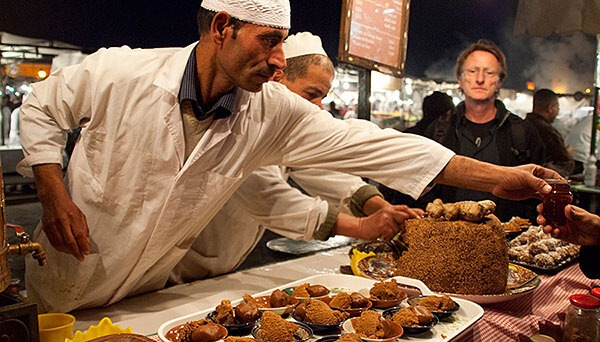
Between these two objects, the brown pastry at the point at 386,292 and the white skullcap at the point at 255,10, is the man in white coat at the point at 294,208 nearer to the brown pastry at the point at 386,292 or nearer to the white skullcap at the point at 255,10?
the brown pastry at the point at 386,292

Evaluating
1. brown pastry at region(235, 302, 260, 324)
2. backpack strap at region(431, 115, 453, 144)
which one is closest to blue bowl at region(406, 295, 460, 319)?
brown pastry at region(235, 302, 260, 324)

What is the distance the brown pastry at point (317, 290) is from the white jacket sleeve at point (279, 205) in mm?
623

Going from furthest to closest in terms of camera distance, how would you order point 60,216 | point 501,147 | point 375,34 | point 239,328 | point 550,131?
point 550,131
point 375,34
point 501,147
point 60,216
point 239,328

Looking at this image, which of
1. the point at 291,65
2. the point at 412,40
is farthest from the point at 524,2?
the point at 291,65

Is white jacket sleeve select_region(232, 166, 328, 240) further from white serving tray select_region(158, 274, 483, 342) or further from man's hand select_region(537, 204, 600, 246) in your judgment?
man's hand select_region(537, 204, 600, 246)

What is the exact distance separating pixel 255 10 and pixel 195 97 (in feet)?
1.27

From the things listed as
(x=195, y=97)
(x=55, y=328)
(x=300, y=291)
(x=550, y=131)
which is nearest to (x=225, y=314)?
(x=300, y=291)

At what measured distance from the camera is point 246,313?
1396 millimetres

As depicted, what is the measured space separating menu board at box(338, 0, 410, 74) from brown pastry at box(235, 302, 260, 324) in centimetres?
233

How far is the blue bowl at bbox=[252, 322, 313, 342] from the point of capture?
1.30m

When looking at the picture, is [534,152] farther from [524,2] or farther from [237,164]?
[237,164]

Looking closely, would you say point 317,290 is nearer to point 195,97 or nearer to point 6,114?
point 195,97

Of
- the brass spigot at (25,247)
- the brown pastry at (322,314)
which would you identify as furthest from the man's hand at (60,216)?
the brown pastry at (322,314)

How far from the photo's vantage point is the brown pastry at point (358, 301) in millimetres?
1527
